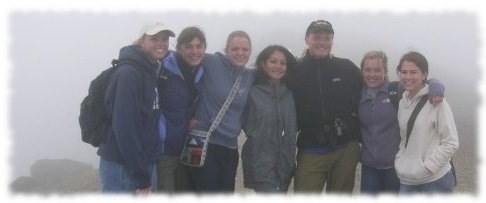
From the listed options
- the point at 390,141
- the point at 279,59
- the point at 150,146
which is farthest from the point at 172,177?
the point at 390,141

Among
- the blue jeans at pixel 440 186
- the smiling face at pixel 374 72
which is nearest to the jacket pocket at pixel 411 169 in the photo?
the blue jeans at pixel 440 186

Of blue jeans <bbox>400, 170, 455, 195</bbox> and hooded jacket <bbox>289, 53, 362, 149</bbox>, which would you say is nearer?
blue jeans <bbox>400, 170, 455, 195</bbox>

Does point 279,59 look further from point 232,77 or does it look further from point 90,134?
point 90,134

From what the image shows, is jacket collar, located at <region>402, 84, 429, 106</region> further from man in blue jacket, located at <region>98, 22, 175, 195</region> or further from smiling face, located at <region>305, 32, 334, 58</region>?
man in blue jacket, located at <region>98, 22, 175, 195</region>

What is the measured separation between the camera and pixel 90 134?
5781mm

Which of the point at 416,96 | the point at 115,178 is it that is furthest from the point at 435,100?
the point at 115,178

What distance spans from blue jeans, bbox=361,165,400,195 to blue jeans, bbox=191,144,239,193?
2.13 m

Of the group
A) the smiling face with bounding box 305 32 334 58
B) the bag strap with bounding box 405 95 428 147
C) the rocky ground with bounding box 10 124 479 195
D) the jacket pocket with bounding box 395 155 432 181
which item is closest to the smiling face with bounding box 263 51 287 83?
the smiling face with bounding box 305 32 334 58

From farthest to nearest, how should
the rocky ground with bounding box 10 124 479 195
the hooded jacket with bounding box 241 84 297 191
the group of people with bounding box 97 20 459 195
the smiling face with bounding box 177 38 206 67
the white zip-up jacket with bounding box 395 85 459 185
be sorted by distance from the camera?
the rocky ground with bounding box 10 124 479 195 → the hooded jacket with bounding box 241 84 297 191 → the smiling face with bounding box 177 38 206 67 → the group of people with bounding box 97 20 459 195 → the white zip-up jacket with bounding box 395 85 459 185

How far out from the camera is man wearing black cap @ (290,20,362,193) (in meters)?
7.15

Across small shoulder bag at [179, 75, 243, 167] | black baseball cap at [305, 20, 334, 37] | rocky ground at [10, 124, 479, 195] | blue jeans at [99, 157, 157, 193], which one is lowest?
rocky ground at [10, 124, 479, 195]

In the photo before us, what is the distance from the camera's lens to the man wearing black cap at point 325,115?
7152 millimetres

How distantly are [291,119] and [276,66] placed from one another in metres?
0.85

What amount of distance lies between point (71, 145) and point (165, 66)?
13492cm
